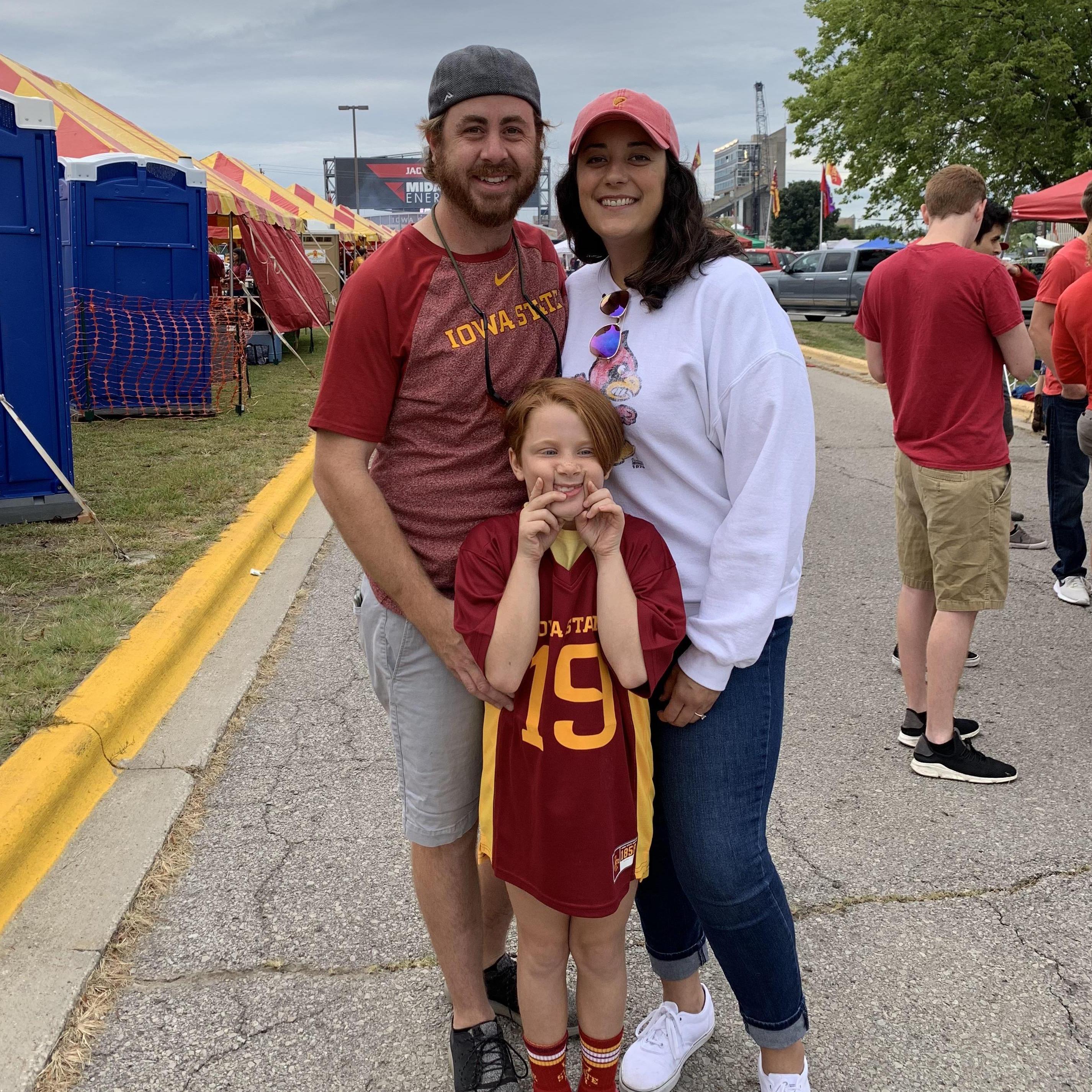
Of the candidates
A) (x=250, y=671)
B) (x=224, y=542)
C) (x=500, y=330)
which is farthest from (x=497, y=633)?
(x=224, y=542)

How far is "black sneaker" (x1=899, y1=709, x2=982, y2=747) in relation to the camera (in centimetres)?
→ 403

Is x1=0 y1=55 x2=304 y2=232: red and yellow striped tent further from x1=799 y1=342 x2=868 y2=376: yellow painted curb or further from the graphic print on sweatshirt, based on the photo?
the graphic print on sweatshirt

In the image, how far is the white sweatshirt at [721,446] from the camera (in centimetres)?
188

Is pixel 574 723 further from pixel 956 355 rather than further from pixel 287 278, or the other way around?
pixel 287 278

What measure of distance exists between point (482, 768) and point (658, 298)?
945 millimetres

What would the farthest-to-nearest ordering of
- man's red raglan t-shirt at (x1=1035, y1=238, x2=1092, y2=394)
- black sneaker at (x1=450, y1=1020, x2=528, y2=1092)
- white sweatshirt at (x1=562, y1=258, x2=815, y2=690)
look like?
man's red raglan t-shirt at (x1=1035, y1=238, x2=1092, y2=394) < black sneaker at (x1=450, y1=1020, x2=528, y2=1092) < white sweatshirt at (x1=562, y1=258, x2=815, y2=690)

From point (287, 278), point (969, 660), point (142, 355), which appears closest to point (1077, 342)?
point (969, 660)

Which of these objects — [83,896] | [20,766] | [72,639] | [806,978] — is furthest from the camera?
[72,639]

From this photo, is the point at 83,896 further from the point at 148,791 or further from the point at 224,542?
the point at 224,542

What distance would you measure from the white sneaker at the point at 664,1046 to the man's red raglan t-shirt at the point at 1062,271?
13.7 feet

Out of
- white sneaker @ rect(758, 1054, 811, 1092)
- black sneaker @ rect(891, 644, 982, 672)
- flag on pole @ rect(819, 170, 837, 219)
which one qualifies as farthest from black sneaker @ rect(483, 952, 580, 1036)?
flag on pole @ rect(819, 170, 837, 219)

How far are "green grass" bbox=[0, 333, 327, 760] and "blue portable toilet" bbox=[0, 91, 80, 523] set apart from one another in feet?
0.99

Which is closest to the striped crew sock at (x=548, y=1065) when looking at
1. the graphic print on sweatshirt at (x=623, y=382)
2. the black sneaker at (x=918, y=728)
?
the graphic print on sweatshirt at (x=623, y=382)

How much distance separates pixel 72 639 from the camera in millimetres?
4512
